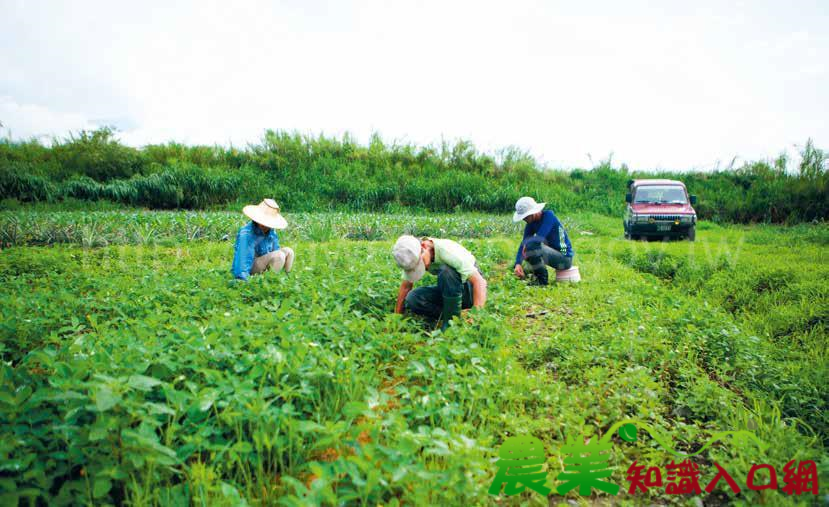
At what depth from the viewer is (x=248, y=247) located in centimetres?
552

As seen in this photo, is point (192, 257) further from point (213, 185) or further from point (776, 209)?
point (776, 209)

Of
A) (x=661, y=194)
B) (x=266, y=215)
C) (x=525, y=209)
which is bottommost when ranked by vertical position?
(x=266, y=215)

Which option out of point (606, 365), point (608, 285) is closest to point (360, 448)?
point (606, 365)

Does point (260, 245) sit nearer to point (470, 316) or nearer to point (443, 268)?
point (443, 268)

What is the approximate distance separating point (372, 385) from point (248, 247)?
3.25 meters

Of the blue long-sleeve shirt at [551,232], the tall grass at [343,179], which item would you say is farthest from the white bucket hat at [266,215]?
the tall grass at [343,179]

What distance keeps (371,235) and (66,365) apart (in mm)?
9372

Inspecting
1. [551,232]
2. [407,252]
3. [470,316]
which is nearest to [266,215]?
[407,252]

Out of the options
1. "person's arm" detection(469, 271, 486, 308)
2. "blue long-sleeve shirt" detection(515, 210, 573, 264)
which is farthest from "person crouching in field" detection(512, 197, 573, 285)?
"person's arm" detection(469, 271, 486, 308)

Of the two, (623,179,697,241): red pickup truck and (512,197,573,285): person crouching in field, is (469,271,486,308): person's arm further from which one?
(623,179,697,241): red pickup truck

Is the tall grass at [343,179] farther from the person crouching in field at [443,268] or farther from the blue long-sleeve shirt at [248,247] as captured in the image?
the person crouching in field at [443,268]

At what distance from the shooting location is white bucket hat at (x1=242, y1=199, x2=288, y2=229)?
5.47m

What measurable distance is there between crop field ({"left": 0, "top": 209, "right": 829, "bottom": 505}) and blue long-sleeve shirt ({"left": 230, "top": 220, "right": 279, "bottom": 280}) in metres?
0.35

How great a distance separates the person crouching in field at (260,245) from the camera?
17.7 feet
